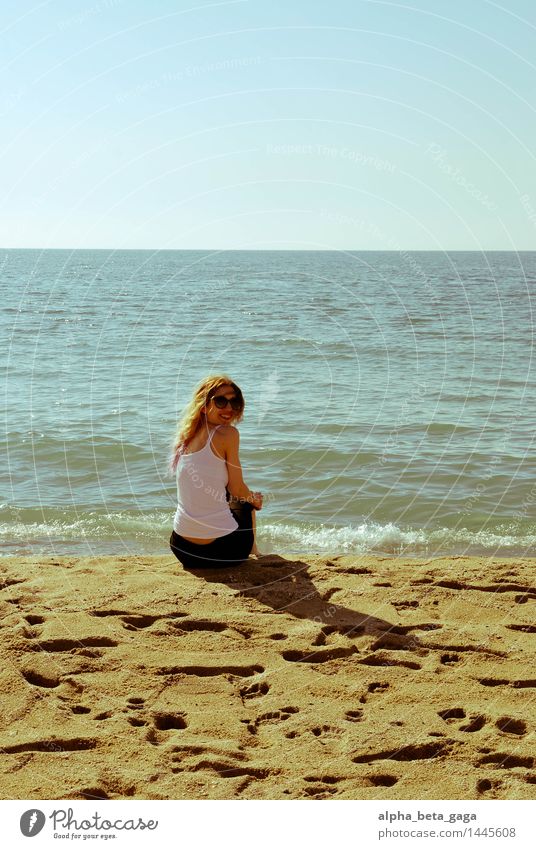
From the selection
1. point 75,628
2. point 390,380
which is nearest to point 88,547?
point 75,628

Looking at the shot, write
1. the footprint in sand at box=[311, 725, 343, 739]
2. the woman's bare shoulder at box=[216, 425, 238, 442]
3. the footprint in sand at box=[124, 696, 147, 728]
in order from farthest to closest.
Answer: the woman's bare shoulder at box=[216, 425, 238, 442] < the footprint in sand at box=[124, 696, 147, 728] < the footprint in sand at box=[311, 725, 343, 739]

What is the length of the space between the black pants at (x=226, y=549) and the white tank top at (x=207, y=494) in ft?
0.23

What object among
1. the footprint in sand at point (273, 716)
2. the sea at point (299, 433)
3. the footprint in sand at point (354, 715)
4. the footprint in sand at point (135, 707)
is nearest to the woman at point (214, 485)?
the sea at point (299, 433)

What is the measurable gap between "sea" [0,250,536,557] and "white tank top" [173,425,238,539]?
187cm

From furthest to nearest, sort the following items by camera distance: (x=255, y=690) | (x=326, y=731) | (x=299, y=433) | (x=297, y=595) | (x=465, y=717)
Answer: (x=299, y=433) → (x=297, y=595) → (x=255, y=690) → (x=465, y=717) → (x=326, y=731)

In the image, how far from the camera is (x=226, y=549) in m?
6.96

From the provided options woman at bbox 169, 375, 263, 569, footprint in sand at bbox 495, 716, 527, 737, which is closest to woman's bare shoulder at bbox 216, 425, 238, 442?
woman at bbox 169, 375, 263, 569

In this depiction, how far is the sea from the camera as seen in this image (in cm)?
955

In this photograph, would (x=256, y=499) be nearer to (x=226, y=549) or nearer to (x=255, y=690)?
(x=226, y=549)

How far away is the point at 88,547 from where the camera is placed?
359 inches

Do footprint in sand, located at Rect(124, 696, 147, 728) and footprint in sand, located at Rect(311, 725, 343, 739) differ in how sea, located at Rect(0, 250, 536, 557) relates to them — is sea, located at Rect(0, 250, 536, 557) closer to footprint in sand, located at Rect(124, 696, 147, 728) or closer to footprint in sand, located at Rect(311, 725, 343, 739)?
footprint in sand, located at Rect(124, 696, 147, 728)

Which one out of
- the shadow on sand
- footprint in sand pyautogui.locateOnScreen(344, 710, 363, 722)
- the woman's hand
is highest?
the woman's hand

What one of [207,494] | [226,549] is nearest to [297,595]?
[226,549]

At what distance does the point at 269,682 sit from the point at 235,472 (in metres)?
2.24
